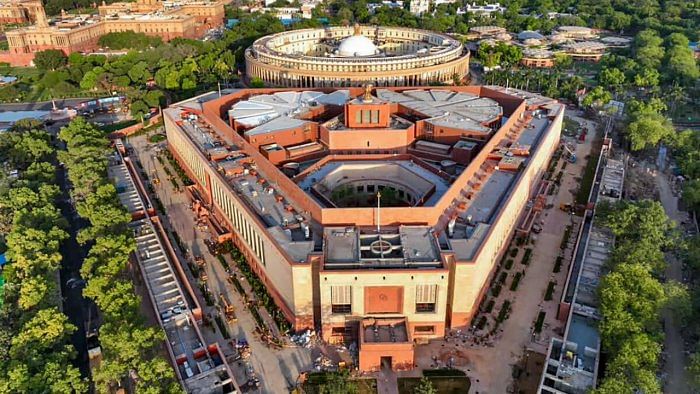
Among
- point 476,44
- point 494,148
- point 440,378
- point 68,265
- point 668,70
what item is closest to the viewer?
point 440,378

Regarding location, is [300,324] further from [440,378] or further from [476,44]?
[476,44]

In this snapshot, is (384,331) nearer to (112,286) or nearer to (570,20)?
(112,286)

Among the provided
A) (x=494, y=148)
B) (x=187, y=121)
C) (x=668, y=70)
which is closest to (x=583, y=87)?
(x=668, y=70)

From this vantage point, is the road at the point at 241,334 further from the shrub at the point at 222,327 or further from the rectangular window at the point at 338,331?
the rectangular window at the point at 338,331

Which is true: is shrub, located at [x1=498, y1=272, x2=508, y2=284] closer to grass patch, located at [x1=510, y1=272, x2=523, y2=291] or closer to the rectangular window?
grass patch, located at [x1=510, y1=272, x2=523, y2=291]

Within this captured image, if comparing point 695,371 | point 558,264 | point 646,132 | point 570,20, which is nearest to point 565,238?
point 558,264

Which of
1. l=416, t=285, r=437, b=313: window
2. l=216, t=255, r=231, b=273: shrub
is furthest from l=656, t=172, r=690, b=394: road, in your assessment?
l=216, t=255, r=231, b=273: shrub
